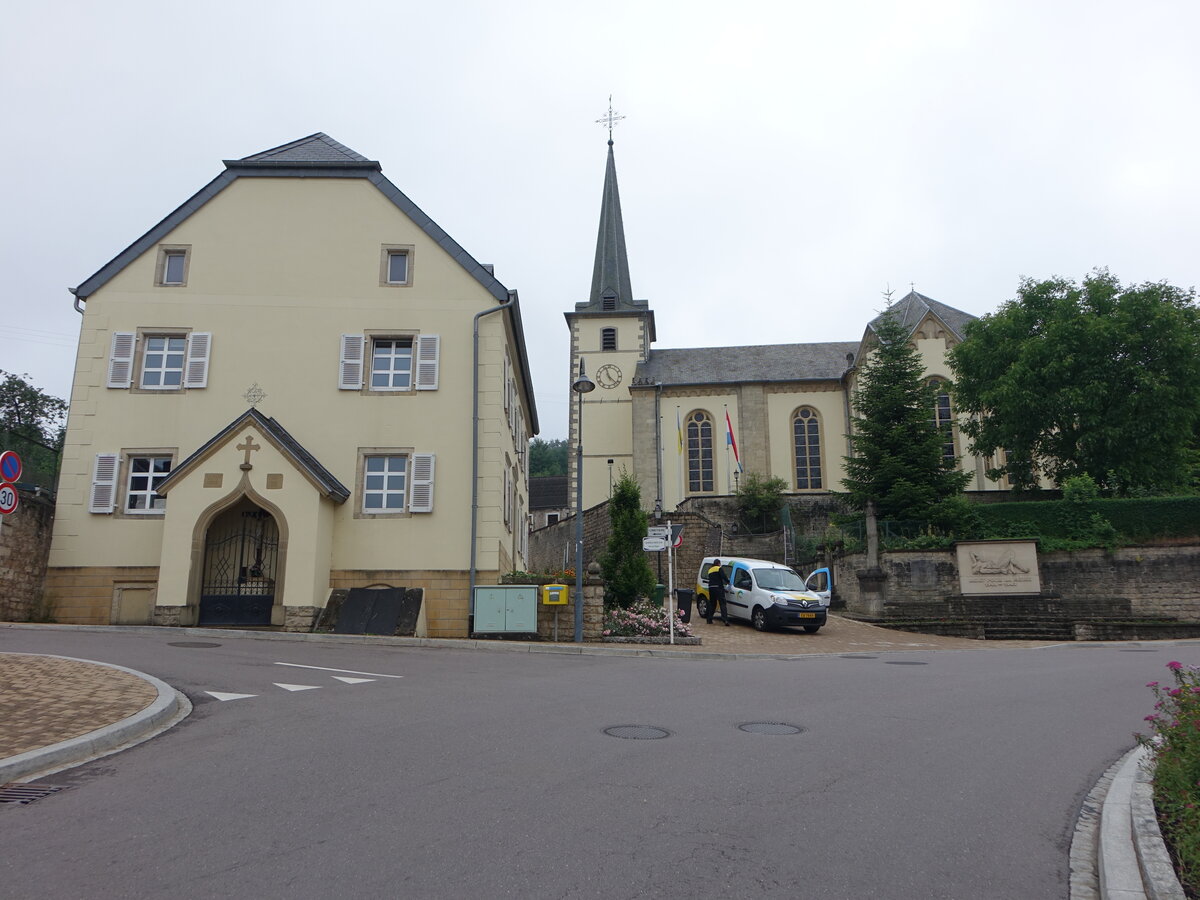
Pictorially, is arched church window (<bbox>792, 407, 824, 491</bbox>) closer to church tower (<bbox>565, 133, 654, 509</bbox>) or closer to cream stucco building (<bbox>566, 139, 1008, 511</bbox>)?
cream stucco building (<bbox>566, 139, 1008, 511</bbox>)

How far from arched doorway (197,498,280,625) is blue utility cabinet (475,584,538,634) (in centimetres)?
506

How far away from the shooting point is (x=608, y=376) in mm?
53688

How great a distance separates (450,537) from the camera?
20.7 m

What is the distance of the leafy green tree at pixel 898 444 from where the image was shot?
3031 cm

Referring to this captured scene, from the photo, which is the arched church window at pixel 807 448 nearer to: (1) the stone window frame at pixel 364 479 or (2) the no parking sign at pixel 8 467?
(1) the stone window frame at pixel 364 479

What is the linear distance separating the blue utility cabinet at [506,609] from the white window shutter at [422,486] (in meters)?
3.35

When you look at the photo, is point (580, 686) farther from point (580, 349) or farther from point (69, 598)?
point (580, 349)

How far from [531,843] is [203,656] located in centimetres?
1013

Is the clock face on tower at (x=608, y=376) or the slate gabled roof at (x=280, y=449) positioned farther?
the clock face on tower at (x=608, y=376)

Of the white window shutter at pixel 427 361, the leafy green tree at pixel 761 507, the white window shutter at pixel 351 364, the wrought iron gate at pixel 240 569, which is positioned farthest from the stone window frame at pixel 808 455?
the wrought iron gate at pixel 240 569

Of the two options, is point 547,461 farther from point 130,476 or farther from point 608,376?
A: point 130,476

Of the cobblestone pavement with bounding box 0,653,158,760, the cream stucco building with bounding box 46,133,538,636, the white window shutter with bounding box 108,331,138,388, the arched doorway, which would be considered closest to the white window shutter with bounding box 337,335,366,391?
the cream stucco building with bounding box 46,133,538,636

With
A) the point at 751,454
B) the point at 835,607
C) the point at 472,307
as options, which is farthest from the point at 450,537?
the point at 751,454

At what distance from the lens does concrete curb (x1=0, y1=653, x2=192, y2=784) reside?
5.75 m
